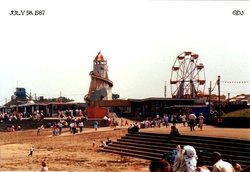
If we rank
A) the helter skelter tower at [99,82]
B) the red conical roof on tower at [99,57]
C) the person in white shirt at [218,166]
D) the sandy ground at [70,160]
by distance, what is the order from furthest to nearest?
the red conical roof on tower at [99,57], the helter skelter tower at [99,82], the sandy ground at [70,160], the person in white shirt at [218,166]

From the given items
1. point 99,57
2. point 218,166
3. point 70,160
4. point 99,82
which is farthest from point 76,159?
point 99,57

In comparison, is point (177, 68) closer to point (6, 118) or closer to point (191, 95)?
point (191, 95)

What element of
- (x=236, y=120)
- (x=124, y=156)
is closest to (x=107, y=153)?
(x=124, y=156)

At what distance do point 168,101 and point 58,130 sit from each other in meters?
17.8

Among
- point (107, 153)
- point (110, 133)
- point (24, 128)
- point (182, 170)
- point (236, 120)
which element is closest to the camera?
point (182, 170)

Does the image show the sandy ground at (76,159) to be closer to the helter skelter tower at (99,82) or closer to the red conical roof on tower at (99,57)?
the helter skelter tower at (99,82)

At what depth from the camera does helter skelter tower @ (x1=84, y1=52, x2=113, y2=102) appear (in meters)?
66.2

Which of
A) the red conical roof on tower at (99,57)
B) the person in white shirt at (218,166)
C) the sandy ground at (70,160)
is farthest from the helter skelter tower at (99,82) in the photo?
the person in white shirt at (218,166)

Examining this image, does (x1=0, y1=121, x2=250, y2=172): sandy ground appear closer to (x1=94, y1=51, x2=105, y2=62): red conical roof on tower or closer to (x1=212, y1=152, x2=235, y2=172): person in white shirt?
(x1=212, y1=152, x2=235, y2=172): person in white shirt

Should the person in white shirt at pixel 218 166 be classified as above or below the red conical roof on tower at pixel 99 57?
below

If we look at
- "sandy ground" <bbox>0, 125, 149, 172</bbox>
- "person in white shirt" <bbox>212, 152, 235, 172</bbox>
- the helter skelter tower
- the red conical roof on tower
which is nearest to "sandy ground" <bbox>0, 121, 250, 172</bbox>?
"sandy ground" <bbox>0, 125, 149, 172</bbox>

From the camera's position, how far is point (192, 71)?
64.8 metres

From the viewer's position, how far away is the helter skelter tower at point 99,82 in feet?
217

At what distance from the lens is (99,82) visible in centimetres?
6719
